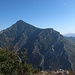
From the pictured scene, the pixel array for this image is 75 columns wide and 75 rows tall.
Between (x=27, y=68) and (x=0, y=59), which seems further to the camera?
(x=0, y=59)

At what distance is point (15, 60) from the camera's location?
68.4 ft

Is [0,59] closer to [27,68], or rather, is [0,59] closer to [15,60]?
[15,60]

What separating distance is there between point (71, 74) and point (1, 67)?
23.1ft

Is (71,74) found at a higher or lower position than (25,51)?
lower

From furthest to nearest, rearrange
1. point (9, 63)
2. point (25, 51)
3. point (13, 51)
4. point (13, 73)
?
point (13, 51)
point (9, 63)
point (13, 73)
point (25, 51)

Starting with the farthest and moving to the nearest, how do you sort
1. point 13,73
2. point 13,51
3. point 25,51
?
point 13,51
point 13,73
point 25,51

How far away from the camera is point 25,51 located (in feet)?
58.4

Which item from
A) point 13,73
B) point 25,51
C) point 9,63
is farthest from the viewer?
point 9,63

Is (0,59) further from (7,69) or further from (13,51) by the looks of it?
(7,69)

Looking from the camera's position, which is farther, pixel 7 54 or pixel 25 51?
pixel 7 54

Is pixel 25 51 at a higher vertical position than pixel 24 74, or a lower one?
higher

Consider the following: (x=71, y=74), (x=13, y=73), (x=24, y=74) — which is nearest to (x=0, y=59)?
(x=13, y=73)

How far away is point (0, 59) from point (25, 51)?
7.12 m

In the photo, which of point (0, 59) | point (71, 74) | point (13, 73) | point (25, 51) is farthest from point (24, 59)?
point (0, 59)
